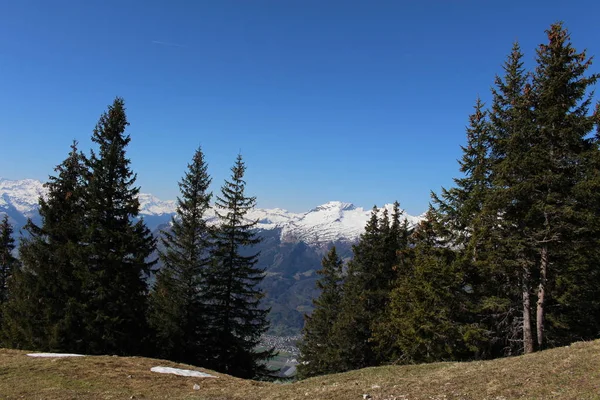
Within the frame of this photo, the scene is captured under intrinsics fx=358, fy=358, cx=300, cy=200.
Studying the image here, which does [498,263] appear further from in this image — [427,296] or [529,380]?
[529,380]

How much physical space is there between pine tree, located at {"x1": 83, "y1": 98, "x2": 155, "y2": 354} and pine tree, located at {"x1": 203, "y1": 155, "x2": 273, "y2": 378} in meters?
5.29

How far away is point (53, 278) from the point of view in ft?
81.3

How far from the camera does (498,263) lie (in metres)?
19.0

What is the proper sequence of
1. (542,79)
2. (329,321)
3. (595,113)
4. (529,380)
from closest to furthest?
(529,380) < (595,113) < (542,79) < (329,321)

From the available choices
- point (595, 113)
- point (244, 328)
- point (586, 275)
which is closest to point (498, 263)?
point (586, 275)

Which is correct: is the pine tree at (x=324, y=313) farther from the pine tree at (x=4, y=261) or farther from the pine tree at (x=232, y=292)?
the pine tree at (x=4, y=261)

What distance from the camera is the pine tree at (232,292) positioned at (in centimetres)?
2909

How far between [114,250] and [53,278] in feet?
14.3

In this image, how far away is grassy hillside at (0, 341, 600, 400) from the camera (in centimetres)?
934

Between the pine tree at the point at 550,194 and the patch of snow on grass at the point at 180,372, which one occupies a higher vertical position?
the pine tree at the point at 550,194

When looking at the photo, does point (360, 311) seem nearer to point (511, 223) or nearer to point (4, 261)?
point (511, 223)

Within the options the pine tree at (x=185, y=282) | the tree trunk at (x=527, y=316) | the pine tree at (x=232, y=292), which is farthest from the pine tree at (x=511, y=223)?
the pine tree at (x=185, y=282)

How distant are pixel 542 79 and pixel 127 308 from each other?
94.3 ft

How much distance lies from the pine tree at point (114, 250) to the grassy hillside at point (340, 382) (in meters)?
5.45
